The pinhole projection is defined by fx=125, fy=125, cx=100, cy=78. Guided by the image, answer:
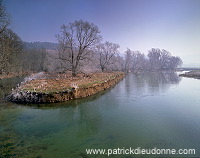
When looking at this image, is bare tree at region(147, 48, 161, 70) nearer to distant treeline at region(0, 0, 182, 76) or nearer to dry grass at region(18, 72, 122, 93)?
distant treeline at region(0, 0, 182, 76)

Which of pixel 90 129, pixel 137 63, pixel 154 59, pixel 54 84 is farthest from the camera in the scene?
pixel 154 59

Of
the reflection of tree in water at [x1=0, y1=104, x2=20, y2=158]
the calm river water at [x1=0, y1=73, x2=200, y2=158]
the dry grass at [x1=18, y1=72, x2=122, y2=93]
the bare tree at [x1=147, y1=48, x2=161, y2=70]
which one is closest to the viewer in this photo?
the reflection of tree in water at [x1=0, y1=104, x2=20, y2=158]

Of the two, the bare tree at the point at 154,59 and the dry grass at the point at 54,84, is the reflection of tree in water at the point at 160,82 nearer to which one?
the dry grass at the point at 54,84

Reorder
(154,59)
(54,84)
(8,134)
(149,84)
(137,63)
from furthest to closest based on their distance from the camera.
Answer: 1. (154,59)
2. (137,63)
3. (149,84)
4. (54,84)
5. (8,134)

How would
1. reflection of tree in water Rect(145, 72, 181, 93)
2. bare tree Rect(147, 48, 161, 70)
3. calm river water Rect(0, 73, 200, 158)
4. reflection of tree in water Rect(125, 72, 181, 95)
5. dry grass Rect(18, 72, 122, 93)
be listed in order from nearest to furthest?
calm river water Rect(0, 73, 200, 158) → dry grass Rect(18, 72, 122, 93) → reflection of tree in water Rect(125, 72, 181, 95) → reflection of tree in water Rect(145, 72, 181, 93) → bare tree Rect(147, 48, 161, 70)

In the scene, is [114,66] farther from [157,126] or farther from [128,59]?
[157,126]

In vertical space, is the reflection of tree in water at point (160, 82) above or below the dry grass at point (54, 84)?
below

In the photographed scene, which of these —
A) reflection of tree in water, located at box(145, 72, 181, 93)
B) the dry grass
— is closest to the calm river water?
the dry grass

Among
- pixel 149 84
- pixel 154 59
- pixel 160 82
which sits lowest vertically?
pixel 149 84

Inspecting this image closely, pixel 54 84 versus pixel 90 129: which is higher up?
pixel 54 84

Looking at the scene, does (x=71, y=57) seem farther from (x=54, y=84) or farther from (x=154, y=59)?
(x=154, y=59)

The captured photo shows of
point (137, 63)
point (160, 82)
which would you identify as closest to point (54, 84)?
point (160, 82)

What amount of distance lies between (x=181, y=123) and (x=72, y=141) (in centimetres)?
776

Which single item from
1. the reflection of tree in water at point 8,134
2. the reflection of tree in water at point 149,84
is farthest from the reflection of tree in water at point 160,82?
the reflection of tree in water at point 8,134
